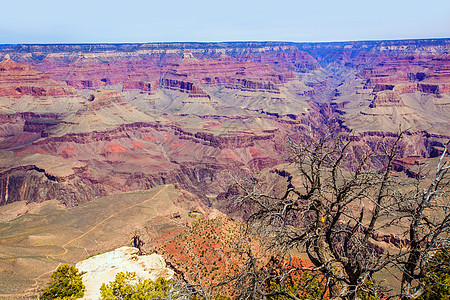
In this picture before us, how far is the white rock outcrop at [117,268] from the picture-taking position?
36.0 m

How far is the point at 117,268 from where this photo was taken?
134ft

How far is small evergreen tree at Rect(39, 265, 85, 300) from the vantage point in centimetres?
3227

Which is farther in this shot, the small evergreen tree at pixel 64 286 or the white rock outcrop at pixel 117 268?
the white rock outcrop at pixel 117 268

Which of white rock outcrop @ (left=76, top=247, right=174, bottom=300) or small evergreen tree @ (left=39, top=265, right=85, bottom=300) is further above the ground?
small evergreen tree @ (left=39, top=265, right=85, bottom=300)

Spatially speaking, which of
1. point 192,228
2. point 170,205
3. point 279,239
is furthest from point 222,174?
point 279,239

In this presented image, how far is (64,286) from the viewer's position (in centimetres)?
3297

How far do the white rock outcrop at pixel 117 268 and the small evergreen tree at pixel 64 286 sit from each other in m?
1.64

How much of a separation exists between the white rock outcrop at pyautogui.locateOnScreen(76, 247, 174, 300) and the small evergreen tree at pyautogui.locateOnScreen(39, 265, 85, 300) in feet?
5.39

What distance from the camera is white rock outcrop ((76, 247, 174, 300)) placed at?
36000 millimetres

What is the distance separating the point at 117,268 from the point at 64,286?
27.9 feet

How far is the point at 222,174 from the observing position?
138875 mm

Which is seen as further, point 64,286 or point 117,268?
point 117,268

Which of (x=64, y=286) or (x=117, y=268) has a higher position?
(x=64, y=286)

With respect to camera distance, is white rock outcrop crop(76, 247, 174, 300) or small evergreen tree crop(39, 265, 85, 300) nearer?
small evergreen tree crop(39, 265, 85, 300)
